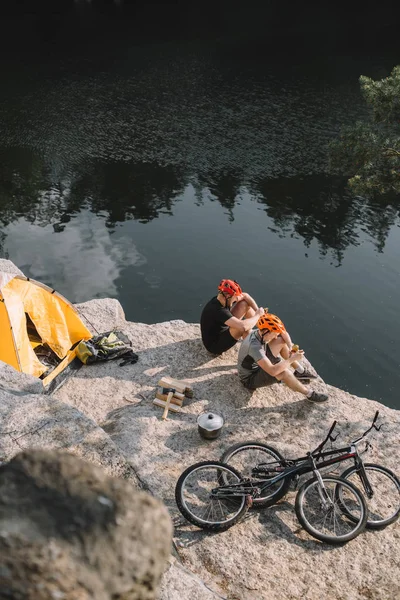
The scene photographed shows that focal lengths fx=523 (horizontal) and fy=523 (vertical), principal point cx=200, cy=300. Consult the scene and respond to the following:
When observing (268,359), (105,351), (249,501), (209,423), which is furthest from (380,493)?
(105,351)

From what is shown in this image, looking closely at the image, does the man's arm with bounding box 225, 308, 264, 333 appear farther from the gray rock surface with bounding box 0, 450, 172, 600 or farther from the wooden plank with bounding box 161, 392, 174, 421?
the gray rock surface with bounding box 0, 450, 172, 600

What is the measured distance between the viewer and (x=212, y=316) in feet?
38.8

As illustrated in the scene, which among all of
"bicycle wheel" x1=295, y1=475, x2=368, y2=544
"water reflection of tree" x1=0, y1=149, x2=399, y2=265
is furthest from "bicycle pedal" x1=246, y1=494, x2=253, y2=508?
"water reflection of tree" x1=0, y1=149, x2=399, y2=265

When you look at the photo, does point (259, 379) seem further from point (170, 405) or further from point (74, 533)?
point (74, 533)

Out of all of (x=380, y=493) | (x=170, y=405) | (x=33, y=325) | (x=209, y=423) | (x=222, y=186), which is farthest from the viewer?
(x=222, y=186)

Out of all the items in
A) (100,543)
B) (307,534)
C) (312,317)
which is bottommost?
(312,317)

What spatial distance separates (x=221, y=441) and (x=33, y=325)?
590cm

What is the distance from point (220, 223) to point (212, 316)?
1651 cm

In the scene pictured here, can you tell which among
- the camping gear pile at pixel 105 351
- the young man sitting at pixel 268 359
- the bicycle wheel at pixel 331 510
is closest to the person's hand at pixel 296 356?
the young man sitting at pixel 268 359

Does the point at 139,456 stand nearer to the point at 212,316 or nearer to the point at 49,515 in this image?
the point at 212,316

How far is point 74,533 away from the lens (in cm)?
238

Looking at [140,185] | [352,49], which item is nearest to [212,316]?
[140,185]

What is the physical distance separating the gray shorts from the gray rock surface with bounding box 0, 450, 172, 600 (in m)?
8.12

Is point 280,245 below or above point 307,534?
below
